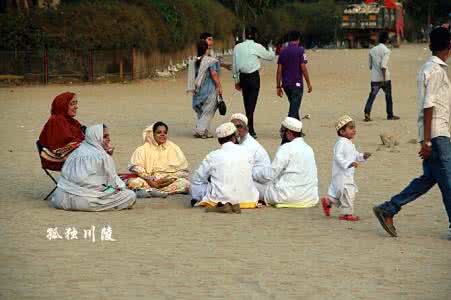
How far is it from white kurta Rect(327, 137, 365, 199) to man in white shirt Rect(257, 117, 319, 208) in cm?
62

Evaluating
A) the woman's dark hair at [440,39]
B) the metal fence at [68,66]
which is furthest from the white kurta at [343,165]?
the metal fence at [68,66]

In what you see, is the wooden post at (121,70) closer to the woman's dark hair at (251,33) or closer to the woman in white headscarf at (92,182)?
the woman's dark hair at (251,33)

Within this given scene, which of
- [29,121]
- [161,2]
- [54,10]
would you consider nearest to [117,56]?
[54,10]

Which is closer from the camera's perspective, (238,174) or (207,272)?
(207,272)

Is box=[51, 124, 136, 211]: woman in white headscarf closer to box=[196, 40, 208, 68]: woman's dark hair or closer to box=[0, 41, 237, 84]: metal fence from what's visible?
box=[196, 40, 208, 68]: woman's dark hair

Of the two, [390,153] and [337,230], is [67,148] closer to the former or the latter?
[337,230]

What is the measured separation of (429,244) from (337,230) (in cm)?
→ 94

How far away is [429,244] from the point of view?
938 cm

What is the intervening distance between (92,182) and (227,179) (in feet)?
4.23

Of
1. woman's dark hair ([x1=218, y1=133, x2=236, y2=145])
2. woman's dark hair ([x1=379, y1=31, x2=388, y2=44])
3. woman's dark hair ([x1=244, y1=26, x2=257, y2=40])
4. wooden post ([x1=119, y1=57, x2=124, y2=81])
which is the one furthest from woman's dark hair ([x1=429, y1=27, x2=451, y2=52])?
wooden post ([x1=119, y1=57, x2=124, y2=81])

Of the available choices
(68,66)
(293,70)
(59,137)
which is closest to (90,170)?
(59,137)

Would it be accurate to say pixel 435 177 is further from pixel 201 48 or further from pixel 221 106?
pixel 201 48

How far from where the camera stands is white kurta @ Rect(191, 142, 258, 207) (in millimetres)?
10969

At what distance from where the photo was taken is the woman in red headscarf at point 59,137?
11750mm
